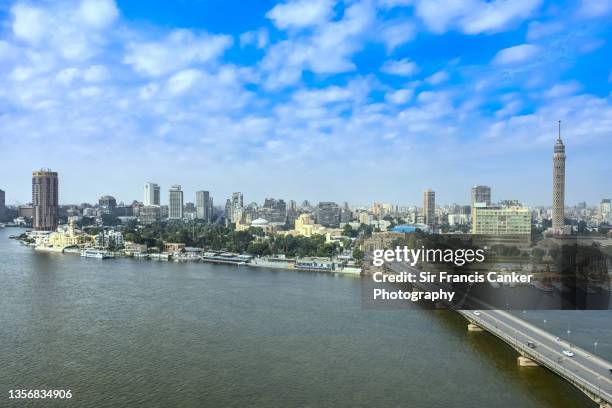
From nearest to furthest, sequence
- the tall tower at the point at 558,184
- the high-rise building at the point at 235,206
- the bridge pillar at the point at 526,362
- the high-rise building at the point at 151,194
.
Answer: the bridge pillar at the point at 526,362 < the tall tower at the point at 558,184 < the high-rise building at the point at 235,206 < the high-rise building at the point at 151,194

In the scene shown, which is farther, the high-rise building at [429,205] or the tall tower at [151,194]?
the tall tower at [151,194]

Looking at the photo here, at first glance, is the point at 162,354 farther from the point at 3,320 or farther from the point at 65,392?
the point at 3,320

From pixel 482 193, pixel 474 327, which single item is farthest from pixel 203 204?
pixel 474 327

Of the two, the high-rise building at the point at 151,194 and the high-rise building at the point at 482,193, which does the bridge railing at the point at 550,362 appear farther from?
the high-rise building at the point at 151,194

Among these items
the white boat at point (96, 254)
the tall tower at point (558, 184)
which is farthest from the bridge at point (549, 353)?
the tall tower at point (558, 184)

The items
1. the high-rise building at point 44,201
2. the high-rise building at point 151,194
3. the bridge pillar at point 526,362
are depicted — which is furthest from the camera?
the high-rise building at point 151,194

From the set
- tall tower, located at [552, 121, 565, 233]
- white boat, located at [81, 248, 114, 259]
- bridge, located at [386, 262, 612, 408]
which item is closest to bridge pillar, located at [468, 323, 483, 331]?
bridge, located at [386, 262, 612, 408]

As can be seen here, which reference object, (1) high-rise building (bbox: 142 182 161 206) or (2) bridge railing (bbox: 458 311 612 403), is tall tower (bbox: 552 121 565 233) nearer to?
(2) bridge railing (bbox: 458 311 612 403)
